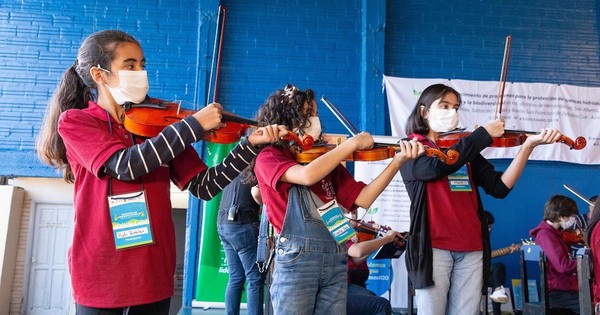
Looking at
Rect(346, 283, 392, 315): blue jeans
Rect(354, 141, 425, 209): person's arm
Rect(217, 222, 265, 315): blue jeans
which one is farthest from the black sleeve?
Rect(217, 222, 265, 315): blue jeans

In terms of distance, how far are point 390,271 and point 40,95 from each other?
165 inches

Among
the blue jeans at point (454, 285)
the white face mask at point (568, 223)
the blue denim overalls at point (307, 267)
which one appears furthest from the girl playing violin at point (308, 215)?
the white face mask at point (568, 223)

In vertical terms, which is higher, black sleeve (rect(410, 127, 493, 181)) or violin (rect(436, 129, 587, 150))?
violin (rect(436, 129, 587, 150))

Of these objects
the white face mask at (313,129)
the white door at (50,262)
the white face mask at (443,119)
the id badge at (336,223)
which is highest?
the white face mask at (443,119)

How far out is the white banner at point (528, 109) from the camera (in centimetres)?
542

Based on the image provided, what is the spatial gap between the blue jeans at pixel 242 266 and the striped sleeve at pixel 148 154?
2.42 meters

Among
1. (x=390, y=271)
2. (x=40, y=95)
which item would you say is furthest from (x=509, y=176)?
(x=40, y=95)

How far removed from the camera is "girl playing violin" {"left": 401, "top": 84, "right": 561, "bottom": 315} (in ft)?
7.50

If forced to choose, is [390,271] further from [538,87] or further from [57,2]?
[57,2]

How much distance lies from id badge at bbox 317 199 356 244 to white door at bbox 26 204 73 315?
5277mm

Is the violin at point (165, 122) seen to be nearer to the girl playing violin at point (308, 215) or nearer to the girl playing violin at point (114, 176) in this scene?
the girl playing violin at point (114, 176)

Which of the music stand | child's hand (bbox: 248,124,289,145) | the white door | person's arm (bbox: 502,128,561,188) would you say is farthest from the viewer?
the white door

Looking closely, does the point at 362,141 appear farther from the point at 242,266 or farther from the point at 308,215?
the point at 242,266

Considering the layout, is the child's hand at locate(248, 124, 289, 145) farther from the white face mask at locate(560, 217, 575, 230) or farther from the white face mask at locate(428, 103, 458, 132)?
the white face mask at locate(560, 217, 575, 230)
